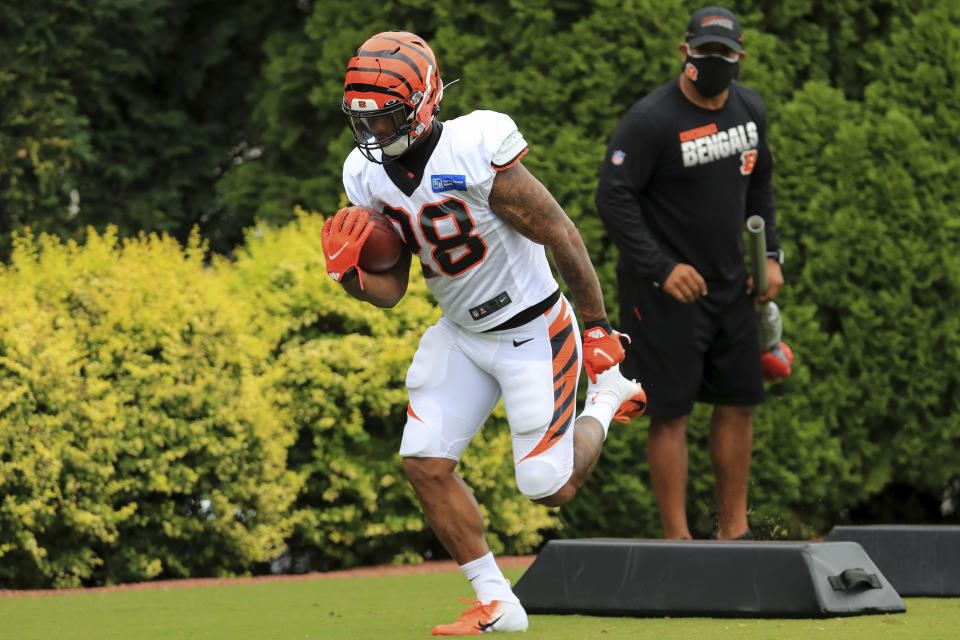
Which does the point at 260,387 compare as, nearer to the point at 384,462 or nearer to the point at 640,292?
the point at 384,462

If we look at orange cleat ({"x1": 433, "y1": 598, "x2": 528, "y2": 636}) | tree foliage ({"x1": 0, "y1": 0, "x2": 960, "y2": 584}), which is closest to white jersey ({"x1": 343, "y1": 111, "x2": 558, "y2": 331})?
orange cleat ({"x1": 433, "y1": 598, "x2": 528, "y2": 636})

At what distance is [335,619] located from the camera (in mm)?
5742

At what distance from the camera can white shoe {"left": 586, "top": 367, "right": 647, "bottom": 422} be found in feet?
18.9

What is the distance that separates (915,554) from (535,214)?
90.7 inches

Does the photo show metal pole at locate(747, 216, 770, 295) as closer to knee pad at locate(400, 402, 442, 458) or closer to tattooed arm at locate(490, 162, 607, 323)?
tattooed arm at locate(490, 162, 607, 323)

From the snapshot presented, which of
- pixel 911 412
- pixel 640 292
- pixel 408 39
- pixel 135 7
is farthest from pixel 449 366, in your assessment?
pixel 135 7

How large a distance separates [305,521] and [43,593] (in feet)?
4.78

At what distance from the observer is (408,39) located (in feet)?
16.5

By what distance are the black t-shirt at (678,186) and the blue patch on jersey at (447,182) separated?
1931 mm

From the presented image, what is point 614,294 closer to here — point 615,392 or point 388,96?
point 615,392

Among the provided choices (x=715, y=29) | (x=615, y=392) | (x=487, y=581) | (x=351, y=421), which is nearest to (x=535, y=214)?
(x=615, y=392)

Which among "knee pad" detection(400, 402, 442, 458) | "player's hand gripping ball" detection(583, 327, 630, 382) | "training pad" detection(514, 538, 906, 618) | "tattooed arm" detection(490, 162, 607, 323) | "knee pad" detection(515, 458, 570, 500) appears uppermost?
"tattooed arm" detection(490, 162, 607, 323)

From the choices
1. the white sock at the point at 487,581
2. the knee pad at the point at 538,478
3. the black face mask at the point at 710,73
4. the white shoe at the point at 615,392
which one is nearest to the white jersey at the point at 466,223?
the knee pad at the point at 538,478

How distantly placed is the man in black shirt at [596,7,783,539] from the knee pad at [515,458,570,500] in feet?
5.75
